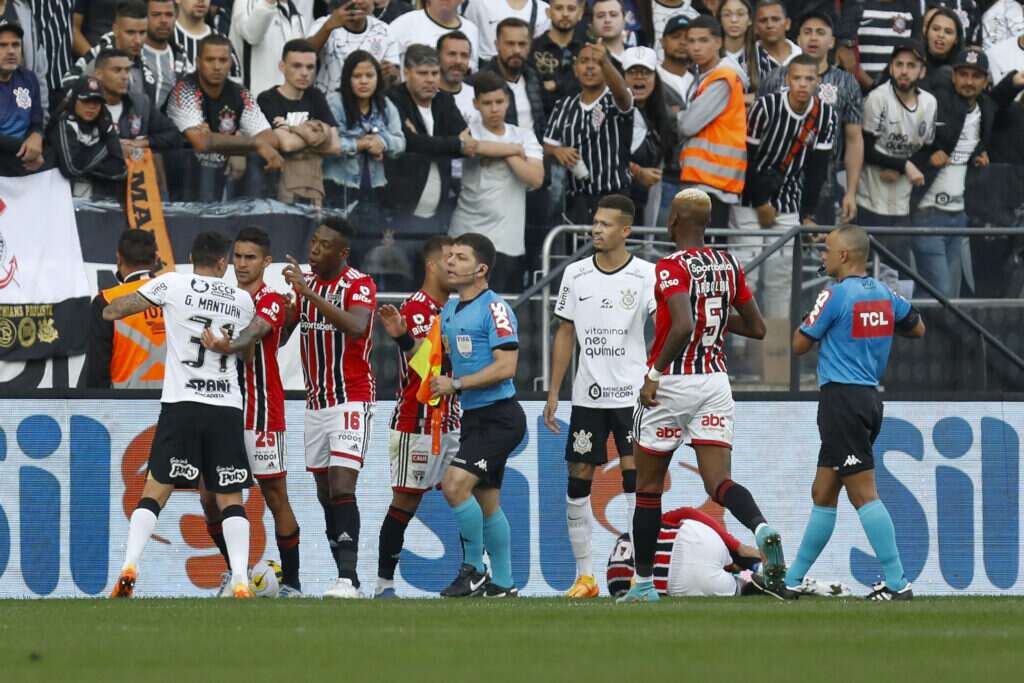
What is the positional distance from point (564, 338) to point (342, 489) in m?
1.76

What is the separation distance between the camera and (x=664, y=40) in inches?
618

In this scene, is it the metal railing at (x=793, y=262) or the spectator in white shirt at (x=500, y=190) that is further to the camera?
the spectator in white shirt at (x=500, y=190)

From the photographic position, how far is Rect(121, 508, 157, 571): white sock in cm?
1048

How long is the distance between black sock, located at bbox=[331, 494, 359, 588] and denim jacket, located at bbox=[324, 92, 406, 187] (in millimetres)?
2685

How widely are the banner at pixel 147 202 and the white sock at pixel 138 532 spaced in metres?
2.44

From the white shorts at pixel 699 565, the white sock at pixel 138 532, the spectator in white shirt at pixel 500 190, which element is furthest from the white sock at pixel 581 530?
the white sock at pixel 138 532

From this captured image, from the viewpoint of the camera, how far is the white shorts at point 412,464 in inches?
455

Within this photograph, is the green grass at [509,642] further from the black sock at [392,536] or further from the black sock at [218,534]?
the black sock at [392,536]

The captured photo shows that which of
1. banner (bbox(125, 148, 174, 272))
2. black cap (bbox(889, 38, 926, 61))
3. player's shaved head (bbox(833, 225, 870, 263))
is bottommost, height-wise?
player's shaved head (bbox(833, 225, 870, 263))

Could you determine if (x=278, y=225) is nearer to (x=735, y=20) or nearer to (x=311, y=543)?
(x=311, y=543)

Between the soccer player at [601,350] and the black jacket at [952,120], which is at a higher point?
the black jacket at [952,120]

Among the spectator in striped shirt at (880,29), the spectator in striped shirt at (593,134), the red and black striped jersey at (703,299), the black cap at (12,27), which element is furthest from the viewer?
the spectator in striped shirt at (880,29)

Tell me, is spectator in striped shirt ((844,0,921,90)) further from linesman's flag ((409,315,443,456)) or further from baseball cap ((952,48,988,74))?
linesman's flag ((409,315,443,456))

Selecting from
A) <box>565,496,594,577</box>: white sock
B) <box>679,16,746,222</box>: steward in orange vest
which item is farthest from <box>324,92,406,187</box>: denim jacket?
<box>565,496,594,577</box>: white sock
